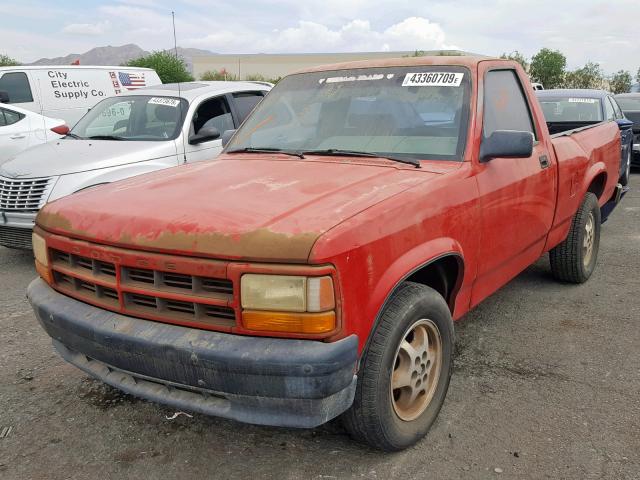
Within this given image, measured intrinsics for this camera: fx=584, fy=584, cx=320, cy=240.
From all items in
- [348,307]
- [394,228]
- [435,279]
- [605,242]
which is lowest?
[605,242]

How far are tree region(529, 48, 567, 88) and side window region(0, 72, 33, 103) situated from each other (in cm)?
4641

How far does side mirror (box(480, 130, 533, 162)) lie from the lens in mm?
3012

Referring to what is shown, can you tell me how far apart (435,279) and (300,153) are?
41.3 inches

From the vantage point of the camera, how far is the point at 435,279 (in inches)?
117

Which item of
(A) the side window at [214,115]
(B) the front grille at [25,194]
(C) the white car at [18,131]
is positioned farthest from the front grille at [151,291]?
(C) the white car at [18,131]

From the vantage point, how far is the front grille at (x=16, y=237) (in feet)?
18.3

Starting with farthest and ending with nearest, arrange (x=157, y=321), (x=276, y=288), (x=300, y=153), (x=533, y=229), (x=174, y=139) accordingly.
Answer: (x=174, y=139) → (x=533, y=229) → (x=300, y=153) → (x=157, y=321) → (x=276, y=288)

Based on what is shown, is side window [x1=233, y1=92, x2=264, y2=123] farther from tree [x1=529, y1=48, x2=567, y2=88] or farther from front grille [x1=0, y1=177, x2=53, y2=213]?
tree [x1=529, y1=48, x2=567, y2=88]

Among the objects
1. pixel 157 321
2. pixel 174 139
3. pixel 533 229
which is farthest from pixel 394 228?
pixel 174 139

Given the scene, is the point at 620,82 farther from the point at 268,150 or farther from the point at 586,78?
the point at 268,150

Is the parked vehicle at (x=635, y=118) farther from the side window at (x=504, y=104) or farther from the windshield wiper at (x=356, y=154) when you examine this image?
the windshield wiper at (x=356, y=154)

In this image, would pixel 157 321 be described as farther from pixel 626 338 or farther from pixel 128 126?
pixel 128 126

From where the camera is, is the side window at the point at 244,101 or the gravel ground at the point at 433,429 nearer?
the gravel ground at the point at 433,429

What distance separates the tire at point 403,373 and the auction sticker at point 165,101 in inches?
190
